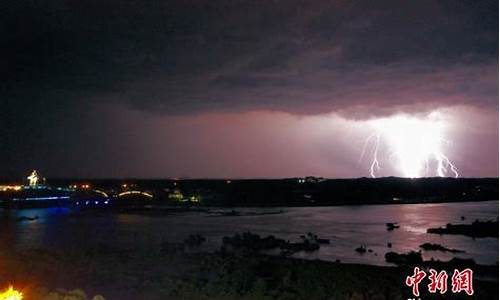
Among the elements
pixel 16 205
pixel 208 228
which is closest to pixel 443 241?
pixel 208 228

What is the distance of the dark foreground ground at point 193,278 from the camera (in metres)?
15.7

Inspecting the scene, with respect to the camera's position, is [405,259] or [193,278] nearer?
[193,278]

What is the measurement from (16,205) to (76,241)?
58009mm

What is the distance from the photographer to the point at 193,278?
Answer: 1767cm

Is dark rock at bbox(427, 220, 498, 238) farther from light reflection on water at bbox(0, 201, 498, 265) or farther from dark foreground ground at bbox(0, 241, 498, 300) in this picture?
dark foreground ground at bbox(0, 241, 498, 300)

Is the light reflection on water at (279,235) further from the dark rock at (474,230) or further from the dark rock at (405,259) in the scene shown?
the dark rock at (474,230)

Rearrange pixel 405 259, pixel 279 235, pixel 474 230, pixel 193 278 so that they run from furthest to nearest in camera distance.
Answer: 1. pixel 279 235
2. pixel 474 230
3. pixel 405 259
4. pixel 193 278

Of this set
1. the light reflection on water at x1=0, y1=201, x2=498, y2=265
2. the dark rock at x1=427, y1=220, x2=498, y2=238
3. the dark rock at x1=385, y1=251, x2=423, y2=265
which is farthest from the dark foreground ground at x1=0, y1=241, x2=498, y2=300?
the dark rock at x1=427, y1=220, x2=498, y2=238

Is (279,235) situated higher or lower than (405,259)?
lower

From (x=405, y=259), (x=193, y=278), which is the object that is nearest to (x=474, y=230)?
(x=405, y=259)

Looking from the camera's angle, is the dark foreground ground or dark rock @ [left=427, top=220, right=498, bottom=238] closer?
the dark foreground ground

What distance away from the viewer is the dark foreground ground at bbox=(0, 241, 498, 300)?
15.7m

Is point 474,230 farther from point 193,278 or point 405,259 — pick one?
point 193,278

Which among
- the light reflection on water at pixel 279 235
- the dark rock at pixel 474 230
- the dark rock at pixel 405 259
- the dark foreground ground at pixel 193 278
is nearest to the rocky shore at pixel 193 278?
the dark foreground ground at pixel 193 278
